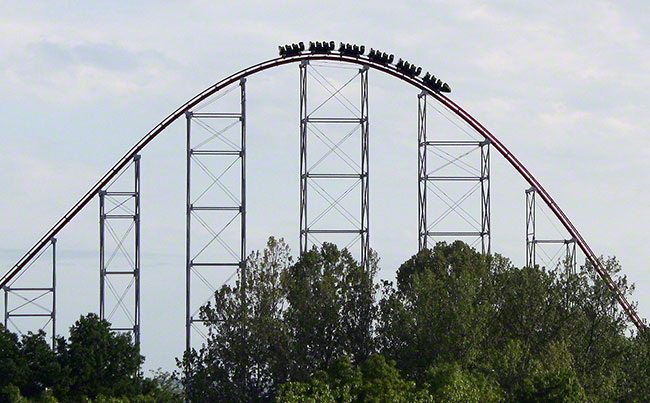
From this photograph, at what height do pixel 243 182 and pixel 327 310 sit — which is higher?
pixel 243 182

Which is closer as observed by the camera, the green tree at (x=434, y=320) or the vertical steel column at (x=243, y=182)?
the green tree at (x=434, y=320)

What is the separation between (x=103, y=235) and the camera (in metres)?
46.2

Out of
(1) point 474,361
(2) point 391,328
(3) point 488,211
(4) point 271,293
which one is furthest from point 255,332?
(3) point 488,211

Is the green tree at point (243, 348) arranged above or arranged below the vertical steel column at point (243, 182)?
below

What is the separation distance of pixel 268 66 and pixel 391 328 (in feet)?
34.5

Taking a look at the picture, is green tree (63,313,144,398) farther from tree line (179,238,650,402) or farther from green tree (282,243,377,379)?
green tree (282,243,377,379)

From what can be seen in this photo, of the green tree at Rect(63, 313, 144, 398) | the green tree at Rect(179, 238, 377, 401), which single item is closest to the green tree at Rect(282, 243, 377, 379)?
the green tree at Rect(179, 238, 377, 401)

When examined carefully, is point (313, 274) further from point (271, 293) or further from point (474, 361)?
point (474, 361)

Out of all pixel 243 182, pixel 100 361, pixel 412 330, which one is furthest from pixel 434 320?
pixel 100 361

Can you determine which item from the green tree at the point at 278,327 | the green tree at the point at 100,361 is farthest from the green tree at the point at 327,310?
the green tree at the point at 100,361

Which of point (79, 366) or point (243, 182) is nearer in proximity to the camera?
point (79, 366)

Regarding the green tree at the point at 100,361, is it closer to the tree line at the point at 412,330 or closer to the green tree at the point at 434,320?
the tree line at the point at 412,330

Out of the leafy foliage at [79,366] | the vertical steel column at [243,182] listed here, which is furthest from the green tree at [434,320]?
the leafy foliage at [79,366]

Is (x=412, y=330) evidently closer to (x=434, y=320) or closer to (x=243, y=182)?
(x=434, y=320)
